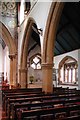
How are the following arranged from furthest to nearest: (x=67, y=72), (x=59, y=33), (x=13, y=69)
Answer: (x=67, y=72)
(x=13, y=69)
(x=59, y=33)

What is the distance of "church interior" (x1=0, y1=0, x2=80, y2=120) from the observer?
5297 mm

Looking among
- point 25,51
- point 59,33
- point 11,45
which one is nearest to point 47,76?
point 25,51

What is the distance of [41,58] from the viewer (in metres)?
9.06

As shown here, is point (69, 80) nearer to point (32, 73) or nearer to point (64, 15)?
point (32, 73)

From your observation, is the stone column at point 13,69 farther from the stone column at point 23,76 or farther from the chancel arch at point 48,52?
the chancel arch at point 48,52

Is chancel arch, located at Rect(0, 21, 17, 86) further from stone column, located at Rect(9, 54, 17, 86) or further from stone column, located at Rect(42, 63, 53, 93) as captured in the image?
stone column, located at Rect(42, 63, 53, 93)

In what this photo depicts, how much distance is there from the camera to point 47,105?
5.58 metres

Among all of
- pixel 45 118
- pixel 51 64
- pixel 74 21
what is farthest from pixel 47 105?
pixel 74 21

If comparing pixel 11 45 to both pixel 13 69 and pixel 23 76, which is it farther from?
pixel 23 76

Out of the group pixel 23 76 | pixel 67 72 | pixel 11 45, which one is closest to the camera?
pixel 23 76

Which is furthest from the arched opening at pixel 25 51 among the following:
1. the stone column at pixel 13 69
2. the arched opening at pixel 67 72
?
the arched opening at pixel 67 72

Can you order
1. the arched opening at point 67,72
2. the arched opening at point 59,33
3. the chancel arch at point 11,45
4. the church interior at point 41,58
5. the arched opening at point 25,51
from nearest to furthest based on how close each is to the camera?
1. the church interior at point 41,58
2. the arched opening at point 59,33
3. the arched opening at point 25,51
4. the chancel arch at point 11,45
5. the arched opening at point 67,72

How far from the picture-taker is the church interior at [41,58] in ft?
17.4

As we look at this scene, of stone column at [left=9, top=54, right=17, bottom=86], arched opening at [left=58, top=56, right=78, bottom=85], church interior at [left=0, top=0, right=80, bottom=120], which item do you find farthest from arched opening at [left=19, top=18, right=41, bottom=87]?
arched opening at [left=58, top=56, right=78, bottom=85]
